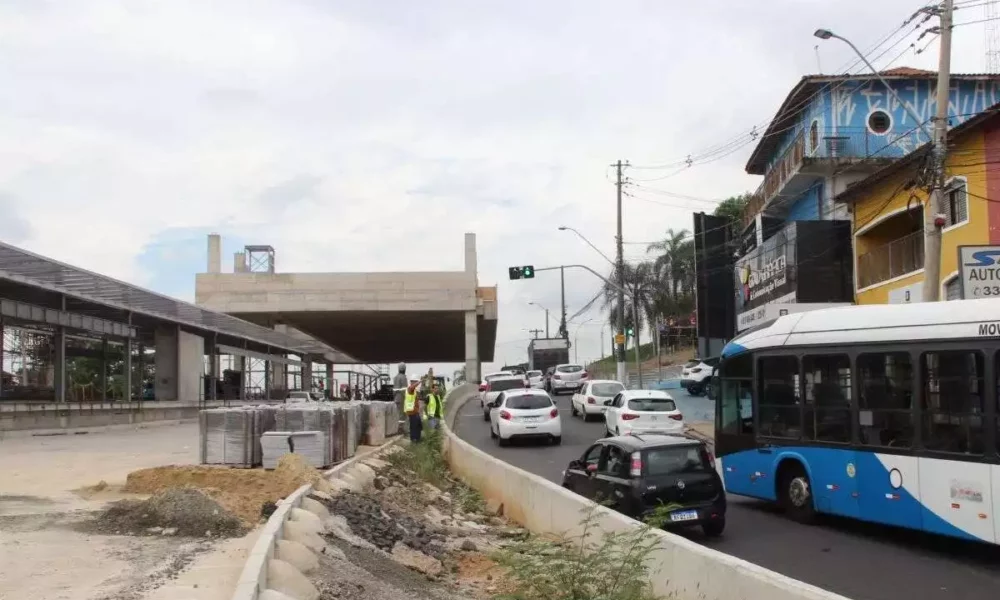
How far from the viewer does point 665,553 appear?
7.50 meters

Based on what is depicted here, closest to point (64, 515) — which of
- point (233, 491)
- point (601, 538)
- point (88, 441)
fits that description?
point (233, 491)

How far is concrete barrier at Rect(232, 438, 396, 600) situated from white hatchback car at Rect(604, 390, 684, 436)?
13408 millimetres

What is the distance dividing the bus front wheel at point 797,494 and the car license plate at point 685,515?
192 cm

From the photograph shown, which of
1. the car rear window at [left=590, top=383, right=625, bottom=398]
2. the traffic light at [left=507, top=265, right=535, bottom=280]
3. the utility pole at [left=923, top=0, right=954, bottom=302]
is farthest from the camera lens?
the traffic light at [left=507, top=265, right=535, bottom=280]

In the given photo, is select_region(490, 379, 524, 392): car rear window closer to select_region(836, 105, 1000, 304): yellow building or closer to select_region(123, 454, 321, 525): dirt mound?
select_region(836, 105, 1000, 304): yellow building

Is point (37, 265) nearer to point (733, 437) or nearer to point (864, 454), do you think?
point (733, 437)

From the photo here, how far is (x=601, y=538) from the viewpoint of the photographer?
28.3 ft

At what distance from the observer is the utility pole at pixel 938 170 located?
16.5m

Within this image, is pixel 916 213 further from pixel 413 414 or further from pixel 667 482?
pixel 667 482

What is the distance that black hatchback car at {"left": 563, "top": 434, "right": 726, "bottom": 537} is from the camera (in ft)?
Result: 37.0

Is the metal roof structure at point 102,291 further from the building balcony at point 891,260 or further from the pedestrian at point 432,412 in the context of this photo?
the building balcony at point 891,260

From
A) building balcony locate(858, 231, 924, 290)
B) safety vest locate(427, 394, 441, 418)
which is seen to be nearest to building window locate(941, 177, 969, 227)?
building balcony locate(858, 231, 924, 290)

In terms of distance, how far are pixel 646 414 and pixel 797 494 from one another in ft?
35.4

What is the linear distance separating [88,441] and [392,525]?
1363cm
